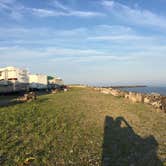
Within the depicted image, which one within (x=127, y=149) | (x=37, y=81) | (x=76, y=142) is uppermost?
Answer: (x=37, y=81)

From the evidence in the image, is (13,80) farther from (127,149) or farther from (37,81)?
(127,149)

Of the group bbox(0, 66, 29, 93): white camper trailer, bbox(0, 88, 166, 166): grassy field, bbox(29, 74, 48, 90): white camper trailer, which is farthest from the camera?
bbox(29, 74, 48, 90): white camper trailer

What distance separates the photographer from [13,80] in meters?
48.9

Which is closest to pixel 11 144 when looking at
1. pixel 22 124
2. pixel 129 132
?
pixel 22 124

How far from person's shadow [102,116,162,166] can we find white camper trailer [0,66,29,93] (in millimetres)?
31069

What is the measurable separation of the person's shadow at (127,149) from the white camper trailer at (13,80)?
3107 cm

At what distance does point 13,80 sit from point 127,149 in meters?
37.5

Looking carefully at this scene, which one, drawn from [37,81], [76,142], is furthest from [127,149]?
[37,81]

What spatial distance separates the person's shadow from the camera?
1214cm

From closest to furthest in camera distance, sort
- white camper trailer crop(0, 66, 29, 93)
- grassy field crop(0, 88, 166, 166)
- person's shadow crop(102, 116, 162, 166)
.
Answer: grassy field crop(0, 88, 166, 166), person's shadow crop(102, 116, 162, 166), white camper trailer crop(0, 66, 29, 93)

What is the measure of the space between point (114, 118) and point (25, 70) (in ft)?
109

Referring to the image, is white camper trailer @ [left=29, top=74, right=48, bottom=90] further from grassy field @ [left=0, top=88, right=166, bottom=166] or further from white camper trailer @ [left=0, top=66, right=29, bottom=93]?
grassy field @ [left=0, top=88, right=166, bottom=166]

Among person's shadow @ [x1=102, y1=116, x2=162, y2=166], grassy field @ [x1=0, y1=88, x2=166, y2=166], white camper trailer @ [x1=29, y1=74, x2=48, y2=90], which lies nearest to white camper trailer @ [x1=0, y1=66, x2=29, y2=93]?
white camper trailer @ [x1=29, y1=74, x2=48, y2=90]

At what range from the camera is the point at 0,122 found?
1823 centimetres
